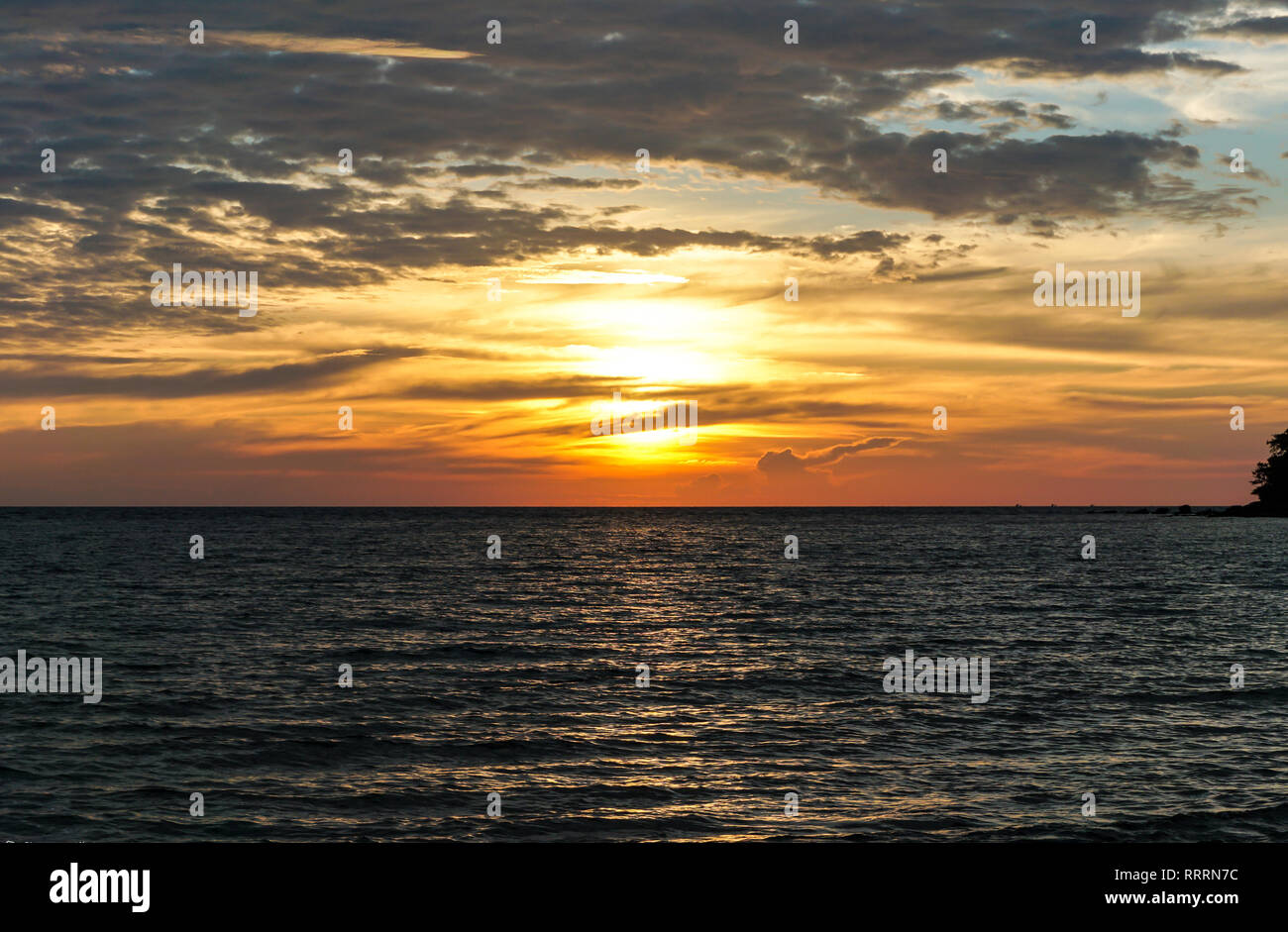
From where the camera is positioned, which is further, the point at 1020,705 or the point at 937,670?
the point at 937,670

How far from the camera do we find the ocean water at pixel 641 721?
19.5 m

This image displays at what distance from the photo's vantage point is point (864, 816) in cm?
1938

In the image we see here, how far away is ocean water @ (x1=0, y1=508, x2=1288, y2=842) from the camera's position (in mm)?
19469

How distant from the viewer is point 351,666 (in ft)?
122

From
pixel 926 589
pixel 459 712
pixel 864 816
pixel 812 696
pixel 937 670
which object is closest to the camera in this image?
pixel 864 816

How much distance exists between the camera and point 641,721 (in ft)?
92.2
